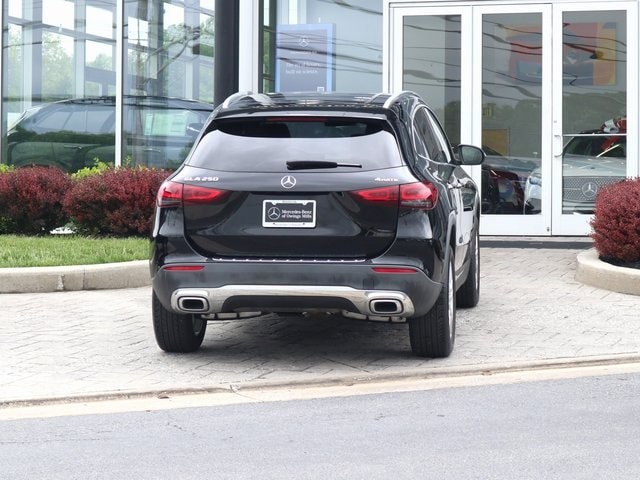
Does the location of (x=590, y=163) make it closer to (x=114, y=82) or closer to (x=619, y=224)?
(x=619, y=224)

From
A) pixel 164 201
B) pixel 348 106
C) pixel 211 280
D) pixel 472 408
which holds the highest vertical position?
pixel 348 106

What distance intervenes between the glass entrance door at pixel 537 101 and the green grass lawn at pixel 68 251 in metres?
4.64

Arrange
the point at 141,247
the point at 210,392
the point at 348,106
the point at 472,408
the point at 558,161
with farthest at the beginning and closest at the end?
the point at 558,161 < the point at 141,247 < the point at 348,106 < the point at 210,392 < the point at 472,408

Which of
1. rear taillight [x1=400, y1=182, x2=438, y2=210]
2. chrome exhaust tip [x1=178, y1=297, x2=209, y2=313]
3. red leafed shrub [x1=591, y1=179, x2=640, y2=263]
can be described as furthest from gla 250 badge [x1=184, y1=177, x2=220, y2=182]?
red leafed shrub [x1=591, y1=179, x2=640, y2=263]

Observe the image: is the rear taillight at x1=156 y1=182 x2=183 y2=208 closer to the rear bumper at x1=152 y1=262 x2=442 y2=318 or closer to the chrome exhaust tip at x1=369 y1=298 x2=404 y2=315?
the rear bumper at x1=152 y1=262 x2=442 y2=318

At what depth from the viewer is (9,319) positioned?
919cm

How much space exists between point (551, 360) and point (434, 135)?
2076mm

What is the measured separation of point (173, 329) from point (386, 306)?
1.52 meters

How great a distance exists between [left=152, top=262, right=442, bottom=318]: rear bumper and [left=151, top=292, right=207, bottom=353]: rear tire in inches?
19.0

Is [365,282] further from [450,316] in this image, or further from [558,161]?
[558,161]

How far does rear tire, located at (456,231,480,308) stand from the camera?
9.72m

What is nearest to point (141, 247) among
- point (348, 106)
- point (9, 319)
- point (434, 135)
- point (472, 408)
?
point (9, 319)

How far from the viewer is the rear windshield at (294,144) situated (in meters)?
7.19

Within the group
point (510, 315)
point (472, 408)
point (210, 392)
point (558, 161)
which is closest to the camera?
point (472, 408)
